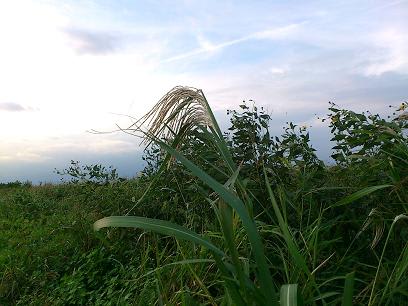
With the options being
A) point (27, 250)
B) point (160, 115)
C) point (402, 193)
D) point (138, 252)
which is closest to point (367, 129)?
point (402, 193)

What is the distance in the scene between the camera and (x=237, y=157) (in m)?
4.07

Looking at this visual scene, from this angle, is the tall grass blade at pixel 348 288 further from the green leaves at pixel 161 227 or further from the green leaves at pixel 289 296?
the green leaves at pixel 161 227

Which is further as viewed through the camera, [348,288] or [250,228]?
[348,288]

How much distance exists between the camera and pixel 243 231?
3398mm

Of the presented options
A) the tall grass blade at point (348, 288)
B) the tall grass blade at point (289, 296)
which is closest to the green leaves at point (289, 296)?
the tall grass blade at point (289, 296)

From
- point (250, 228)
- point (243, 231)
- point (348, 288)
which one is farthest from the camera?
point (243, 231)

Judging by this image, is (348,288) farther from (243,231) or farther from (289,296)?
(243,231)

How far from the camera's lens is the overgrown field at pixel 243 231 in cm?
208

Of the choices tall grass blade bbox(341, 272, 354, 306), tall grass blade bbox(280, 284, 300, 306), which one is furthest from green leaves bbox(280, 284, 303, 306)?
tall grass blade bbox(341, 272, 354, 306)

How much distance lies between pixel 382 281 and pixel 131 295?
2.00 metres

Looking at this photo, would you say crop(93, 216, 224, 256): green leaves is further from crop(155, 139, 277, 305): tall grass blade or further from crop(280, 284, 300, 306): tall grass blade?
crop(280, 284, 300, 306): tall grass blade

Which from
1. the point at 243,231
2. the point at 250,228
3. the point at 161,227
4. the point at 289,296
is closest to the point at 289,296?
the point at 289,296

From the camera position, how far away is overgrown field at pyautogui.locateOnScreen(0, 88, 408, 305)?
6.82ft

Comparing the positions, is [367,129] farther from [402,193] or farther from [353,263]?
[353,263]
